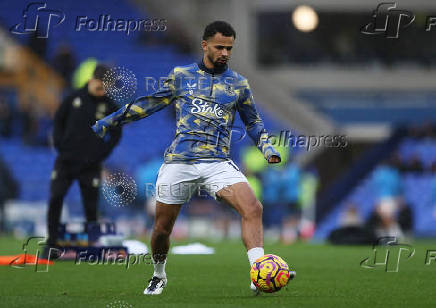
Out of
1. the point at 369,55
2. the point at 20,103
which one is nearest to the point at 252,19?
the point at 369,55

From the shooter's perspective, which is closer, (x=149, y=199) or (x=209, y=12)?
(x=149, y=199)

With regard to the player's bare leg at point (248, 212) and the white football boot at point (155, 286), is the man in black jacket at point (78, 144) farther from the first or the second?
the player's bare leg at point (248, 212)

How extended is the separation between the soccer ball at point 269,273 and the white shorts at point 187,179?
0.68m

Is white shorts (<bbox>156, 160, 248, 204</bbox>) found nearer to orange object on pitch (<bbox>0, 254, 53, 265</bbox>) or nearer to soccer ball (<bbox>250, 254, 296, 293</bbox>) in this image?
soccer ball (<bbox>250, 254, 296, 293</bbox>)

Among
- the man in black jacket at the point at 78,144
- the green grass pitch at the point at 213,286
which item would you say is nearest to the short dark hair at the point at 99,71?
the man in black jacket at the point at 78,144

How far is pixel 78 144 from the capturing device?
12.0 metres

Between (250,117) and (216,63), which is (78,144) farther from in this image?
(216,63)

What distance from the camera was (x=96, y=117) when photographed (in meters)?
11.9

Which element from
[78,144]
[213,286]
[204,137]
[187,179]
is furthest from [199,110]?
[78,144]

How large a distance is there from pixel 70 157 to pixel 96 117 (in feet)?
1.91

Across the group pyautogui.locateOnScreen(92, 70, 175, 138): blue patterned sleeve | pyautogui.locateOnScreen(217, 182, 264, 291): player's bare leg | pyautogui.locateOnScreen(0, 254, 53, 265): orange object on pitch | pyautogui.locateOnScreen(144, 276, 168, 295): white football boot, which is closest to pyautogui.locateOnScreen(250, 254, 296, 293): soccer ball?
pyautogui.locateOnScreen(217, 182, 264, 291): player's bare leg

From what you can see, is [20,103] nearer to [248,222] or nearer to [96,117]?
[96,117]

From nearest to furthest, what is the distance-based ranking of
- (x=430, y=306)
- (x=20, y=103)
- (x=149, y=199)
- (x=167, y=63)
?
1. (x=430, y=306)
2. (x=149, y=199)
3. (x=20, y=103)
4. (x=167, y=63)

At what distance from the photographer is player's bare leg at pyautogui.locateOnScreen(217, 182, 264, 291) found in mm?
7504
